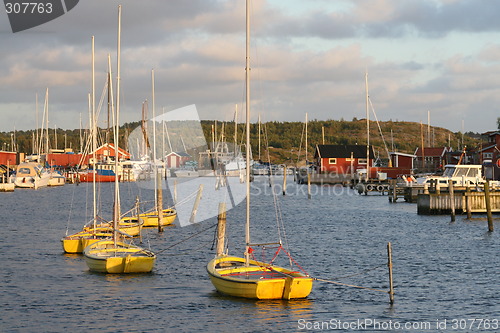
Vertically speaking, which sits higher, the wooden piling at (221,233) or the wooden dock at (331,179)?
the wooden dock at (331,179)

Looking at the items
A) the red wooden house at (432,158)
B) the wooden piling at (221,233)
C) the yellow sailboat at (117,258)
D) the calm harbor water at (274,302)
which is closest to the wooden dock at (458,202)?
the calm harbor water at (274,302)

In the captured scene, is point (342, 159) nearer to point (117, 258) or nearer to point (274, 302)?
point (117, 258)

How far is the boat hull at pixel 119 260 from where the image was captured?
33.8m

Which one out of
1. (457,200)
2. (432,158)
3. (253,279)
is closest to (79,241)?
(253,279)

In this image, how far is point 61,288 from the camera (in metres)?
31.8

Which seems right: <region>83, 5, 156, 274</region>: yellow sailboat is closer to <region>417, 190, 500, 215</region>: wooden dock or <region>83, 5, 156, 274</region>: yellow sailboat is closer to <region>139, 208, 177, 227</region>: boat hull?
<region>139, 208, 177, 227</region>: boat hull

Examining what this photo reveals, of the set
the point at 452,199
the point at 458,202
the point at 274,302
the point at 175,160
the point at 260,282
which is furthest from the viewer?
the point at 175,160

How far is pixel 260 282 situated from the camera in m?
27.3

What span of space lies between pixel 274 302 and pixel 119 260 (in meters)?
9.38

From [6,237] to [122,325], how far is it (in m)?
29.6

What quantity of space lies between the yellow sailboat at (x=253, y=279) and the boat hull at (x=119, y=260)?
5.26 meters

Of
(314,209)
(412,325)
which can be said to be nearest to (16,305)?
(412,325)

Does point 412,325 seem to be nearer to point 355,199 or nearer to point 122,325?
point 122,325

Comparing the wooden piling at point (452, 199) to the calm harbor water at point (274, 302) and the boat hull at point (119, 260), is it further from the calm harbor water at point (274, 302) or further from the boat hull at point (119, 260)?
the boat hull at point (119, 260)
